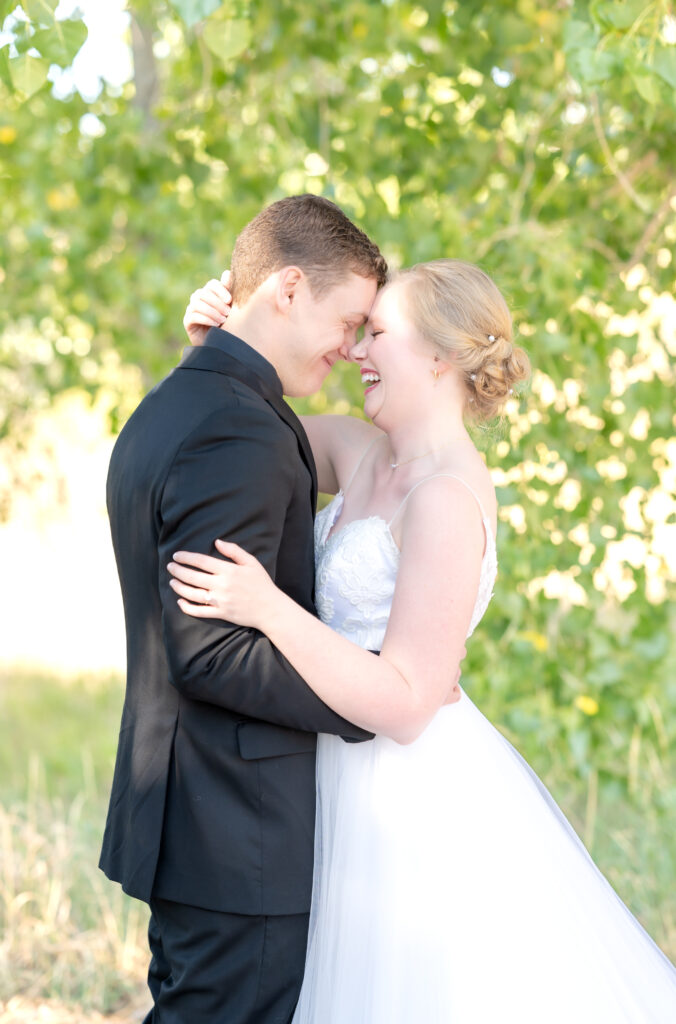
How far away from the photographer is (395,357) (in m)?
2.09

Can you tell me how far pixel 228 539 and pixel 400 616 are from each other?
0.34m

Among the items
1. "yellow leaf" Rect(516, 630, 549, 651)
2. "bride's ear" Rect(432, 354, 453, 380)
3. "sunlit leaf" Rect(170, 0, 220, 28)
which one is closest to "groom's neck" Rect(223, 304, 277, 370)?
"bride's ear" Rect(432, 354, 453, 380)

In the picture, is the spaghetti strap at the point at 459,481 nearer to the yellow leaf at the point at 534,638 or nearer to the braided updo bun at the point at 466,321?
the braided updo bun at the point at 466,321

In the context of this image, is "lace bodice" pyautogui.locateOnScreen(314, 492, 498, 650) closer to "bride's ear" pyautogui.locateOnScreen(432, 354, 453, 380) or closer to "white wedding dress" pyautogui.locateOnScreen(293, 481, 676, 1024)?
"white wedding dress" pyautogui.locateOnScreen(293, 481, 676, 1024)

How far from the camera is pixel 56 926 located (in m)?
3.39

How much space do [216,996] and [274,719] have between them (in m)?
0.47

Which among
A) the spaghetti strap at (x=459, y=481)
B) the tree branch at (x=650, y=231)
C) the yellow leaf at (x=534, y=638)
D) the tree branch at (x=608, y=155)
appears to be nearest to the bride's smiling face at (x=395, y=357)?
the spaghetti strap at (x=459, y=481)

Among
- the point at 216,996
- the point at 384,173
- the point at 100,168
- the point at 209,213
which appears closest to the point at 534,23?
the point at 384,173

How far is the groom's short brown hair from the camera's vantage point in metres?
1.97

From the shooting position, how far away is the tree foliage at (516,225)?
3.22m

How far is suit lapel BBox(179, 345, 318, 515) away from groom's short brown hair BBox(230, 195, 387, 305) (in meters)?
0.23

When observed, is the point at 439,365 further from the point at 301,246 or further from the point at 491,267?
the point at 491,267

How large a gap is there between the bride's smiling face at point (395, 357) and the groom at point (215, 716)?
0.29 meters

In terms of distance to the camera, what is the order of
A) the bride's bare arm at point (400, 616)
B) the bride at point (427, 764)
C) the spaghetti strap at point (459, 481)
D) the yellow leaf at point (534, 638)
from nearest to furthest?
1. the bride's bare arm at point (400, 616)
2. the bride at point (427, 764)
3. the spaghetti strap at point (459, 481)
4. the yellow leaf at point (534, 638)
